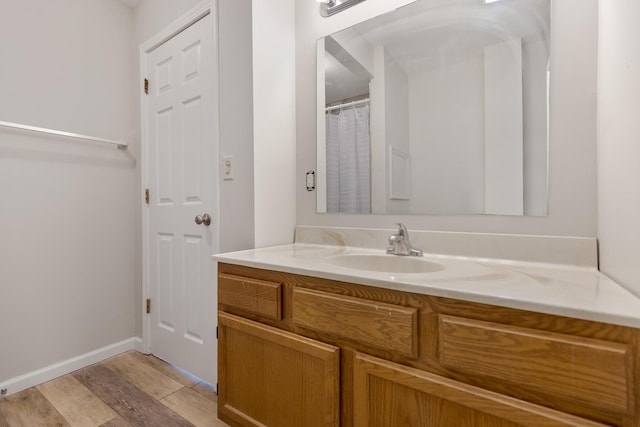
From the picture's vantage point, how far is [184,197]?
1.82m

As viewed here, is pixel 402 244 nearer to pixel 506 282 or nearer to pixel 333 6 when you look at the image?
pixel 506 282

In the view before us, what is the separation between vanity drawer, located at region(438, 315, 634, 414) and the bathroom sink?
1.37 feet

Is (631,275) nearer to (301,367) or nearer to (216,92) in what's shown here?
(301,367)

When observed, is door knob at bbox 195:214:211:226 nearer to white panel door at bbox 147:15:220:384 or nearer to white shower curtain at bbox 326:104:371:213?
white panel door at bbox 147:15:220:384

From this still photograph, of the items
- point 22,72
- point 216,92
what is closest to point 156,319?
point 216,92

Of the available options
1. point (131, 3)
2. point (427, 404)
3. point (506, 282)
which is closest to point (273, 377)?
point (427, 404)

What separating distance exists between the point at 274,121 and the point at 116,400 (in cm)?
163

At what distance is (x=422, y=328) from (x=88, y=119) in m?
2.30

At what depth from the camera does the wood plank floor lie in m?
1.41

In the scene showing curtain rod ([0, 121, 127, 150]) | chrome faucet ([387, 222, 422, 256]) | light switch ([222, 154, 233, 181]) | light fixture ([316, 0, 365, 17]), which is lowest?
chrome faucet ([387, 222, 422, 256])

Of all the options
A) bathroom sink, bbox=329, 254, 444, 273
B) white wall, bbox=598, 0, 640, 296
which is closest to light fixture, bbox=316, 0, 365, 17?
white wall, bbox=598, 0, 640, 296

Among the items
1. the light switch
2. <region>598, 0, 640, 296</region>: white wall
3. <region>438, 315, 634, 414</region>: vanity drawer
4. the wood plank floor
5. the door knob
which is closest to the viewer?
<region>438, 315, 634, 414</region>: vanity drawer

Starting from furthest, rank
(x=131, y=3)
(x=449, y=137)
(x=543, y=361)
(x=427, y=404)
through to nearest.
→ (x=131, y=3) → (x=449, y=137) → (x=427, y=404) → (x=543, y=361)

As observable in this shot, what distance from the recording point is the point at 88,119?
1.97m
